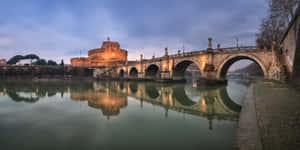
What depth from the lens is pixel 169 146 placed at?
13.1 feet

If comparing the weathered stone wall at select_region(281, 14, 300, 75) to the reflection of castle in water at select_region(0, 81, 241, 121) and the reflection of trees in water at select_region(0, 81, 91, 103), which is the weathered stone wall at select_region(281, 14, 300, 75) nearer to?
the reflection of castle in water at select_region(0, 81, 241, 121)

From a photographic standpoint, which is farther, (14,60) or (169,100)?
(14,60)

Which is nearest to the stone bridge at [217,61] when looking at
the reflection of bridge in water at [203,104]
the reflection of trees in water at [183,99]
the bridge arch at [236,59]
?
the bridge arch at [236,59]

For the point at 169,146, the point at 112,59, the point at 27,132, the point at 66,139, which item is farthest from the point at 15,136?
the point at 112,59

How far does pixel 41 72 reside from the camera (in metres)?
56.5

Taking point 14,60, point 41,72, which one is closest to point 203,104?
point 41,72

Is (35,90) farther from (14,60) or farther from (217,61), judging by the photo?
(14,60)

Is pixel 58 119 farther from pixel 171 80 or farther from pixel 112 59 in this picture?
pixel 112 59

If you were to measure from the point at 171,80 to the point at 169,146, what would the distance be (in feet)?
90.1

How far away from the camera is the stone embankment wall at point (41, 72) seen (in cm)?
A: 5247

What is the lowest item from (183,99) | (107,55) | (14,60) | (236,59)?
(183,99)

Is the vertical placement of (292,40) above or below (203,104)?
above

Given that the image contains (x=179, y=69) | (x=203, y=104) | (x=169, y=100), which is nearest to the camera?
(x=203, y=104)

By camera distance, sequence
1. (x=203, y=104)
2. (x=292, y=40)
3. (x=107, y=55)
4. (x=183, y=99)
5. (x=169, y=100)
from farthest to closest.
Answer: (x=107, y=55), (x=183, y=99), (x=169, y=100), (x=292, y=40), (x=203, y=104)
